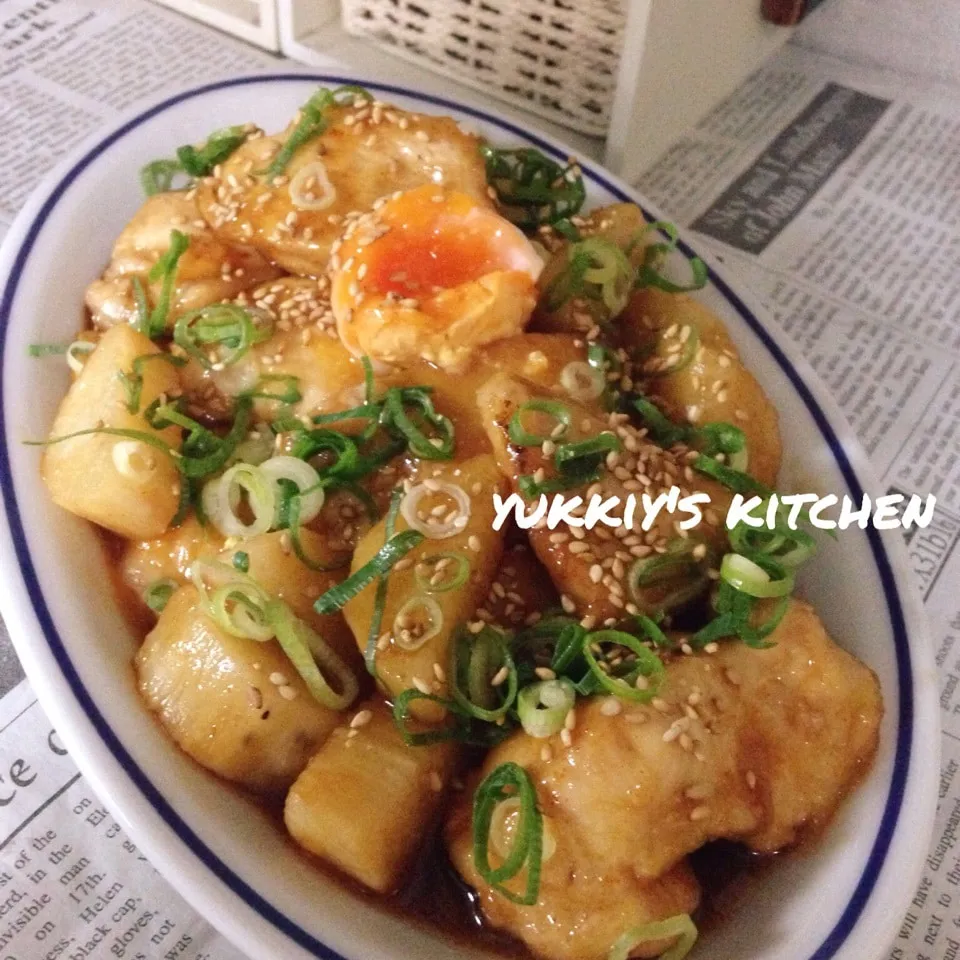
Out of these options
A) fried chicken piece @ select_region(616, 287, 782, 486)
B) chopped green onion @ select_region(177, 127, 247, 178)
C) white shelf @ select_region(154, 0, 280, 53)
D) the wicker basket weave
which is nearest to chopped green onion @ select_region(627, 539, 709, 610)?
fried chicken piece @ select_region(616, 287, 782, 486)

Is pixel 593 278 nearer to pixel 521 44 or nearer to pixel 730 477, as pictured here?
pixel 730 477

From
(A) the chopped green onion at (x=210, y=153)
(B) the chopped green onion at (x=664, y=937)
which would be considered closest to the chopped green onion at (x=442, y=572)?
(B) the chopped green onion at (x=664, y=937)

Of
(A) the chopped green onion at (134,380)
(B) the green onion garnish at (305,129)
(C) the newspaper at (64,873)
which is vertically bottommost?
(C) the newspaper at (64,873)

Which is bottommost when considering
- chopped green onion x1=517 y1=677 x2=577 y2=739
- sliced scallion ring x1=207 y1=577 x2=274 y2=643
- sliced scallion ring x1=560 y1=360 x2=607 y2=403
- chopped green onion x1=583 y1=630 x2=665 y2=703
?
chopped green onion x1=517 y1=677 x2=577 y2=739

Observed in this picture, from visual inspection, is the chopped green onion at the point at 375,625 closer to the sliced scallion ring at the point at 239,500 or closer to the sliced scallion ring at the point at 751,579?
the sliced scallion ring at the point at 239,500

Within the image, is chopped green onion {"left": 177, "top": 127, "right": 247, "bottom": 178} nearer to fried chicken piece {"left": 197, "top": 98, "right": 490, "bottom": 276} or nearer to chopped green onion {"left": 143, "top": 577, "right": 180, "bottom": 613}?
fried chicken piece {"left": 197, "top": 98, "right": 490, "bottom": 276}

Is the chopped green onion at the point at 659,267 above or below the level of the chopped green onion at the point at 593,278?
below

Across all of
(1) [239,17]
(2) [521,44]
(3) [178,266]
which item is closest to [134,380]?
(3) [178,266]
